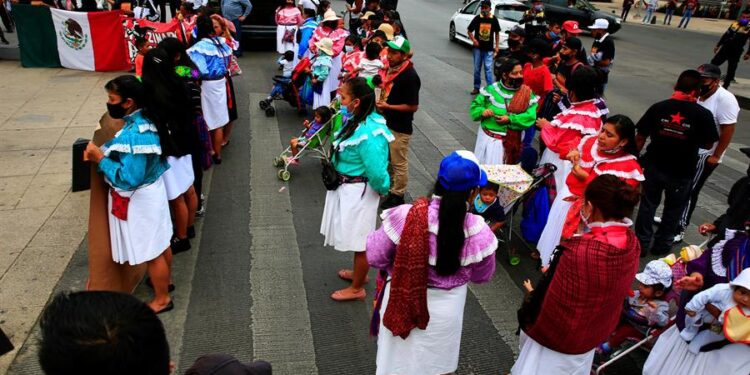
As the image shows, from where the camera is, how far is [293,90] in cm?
892

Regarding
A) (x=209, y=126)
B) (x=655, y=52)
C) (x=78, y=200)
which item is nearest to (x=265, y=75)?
(x=209, y=126)

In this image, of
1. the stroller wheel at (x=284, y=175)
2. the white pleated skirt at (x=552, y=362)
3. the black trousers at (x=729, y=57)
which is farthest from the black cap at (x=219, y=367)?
the black trousers at (x=729, y=57)

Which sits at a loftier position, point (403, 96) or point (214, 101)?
point (403, 96)

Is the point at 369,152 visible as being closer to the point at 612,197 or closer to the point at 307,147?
the point at 612,197

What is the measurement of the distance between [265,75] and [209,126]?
18.0 feet

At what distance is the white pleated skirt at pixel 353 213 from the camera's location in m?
4.04

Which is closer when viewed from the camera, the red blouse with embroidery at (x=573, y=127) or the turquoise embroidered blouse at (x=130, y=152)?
the turquoise embroidered blouse at (x=130, y=152)

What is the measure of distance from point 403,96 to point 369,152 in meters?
2.12

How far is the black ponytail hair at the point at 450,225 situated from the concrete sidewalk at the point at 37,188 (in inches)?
124

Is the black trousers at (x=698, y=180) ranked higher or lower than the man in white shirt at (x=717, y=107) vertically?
lower

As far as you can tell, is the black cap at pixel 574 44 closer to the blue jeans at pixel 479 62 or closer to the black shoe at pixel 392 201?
the black shoe at pixel 392 201

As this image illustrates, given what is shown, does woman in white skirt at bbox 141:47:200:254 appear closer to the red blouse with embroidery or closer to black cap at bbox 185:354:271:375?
black cap at bbox 185:354:271:375

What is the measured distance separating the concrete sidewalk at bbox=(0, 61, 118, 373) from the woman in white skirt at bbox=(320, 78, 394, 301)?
8.20 ft

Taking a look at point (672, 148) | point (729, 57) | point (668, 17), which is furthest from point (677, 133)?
point (668, 17)
